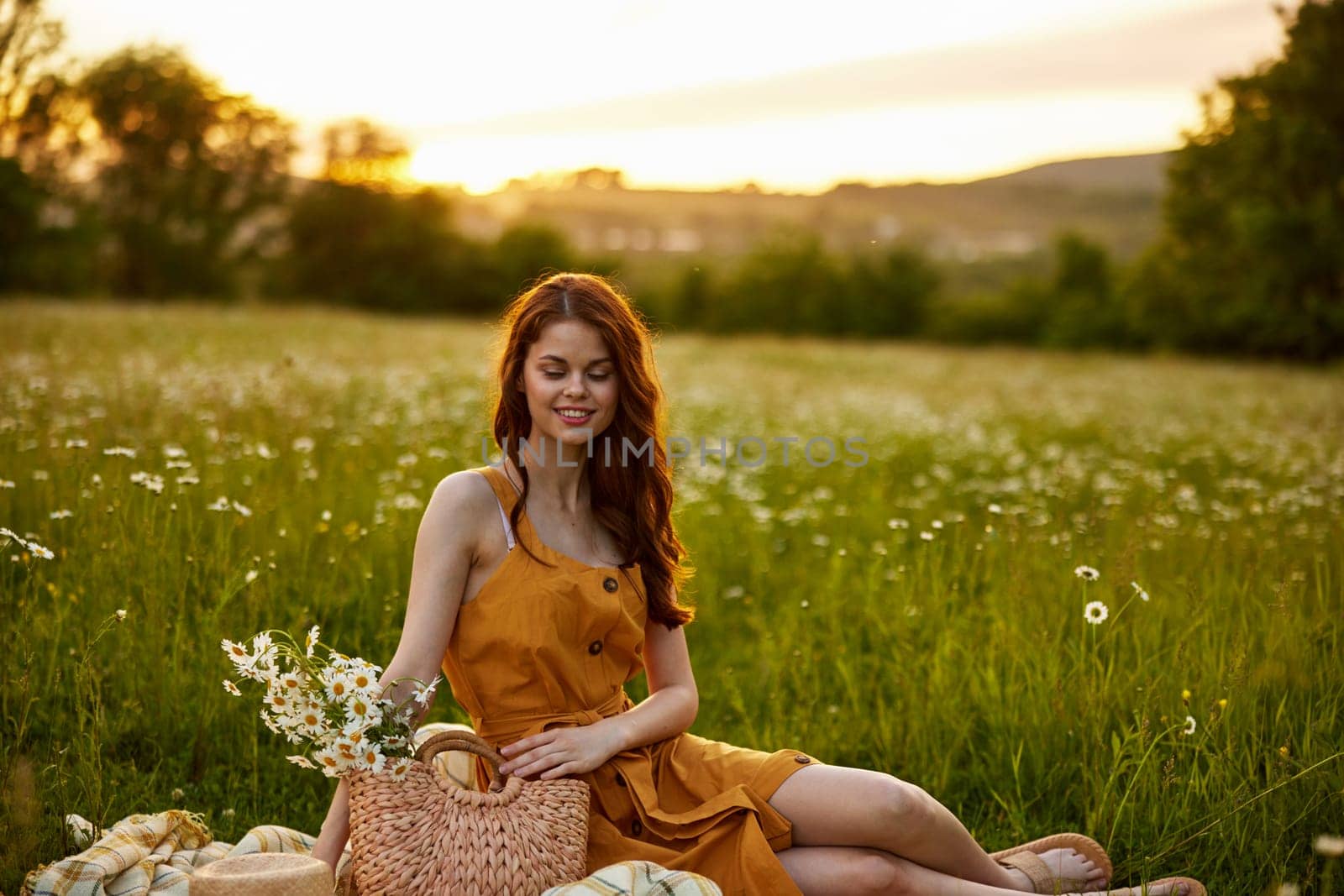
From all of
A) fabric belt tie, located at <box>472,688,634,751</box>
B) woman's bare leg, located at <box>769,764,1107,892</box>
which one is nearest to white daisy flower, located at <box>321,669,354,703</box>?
fabric belt tie, located at <box>472,688,634,751</box>

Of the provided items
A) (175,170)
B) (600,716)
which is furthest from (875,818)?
(175,170)

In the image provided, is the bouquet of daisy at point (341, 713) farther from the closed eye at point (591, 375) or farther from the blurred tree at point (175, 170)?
the blurred tree at point (175, 170)

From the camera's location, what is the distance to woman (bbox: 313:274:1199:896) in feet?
9.61

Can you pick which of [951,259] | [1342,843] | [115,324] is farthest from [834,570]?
[951,259]

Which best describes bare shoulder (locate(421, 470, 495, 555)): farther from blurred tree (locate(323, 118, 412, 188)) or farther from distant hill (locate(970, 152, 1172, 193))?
distant hill (locate(970, 152, 1172, 193))

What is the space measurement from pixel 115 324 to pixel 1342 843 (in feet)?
49.4

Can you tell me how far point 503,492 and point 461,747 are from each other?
76 centimetres

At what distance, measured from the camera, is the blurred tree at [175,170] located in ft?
135

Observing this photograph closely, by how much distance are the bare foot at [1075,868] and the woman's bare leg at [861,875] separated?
379 mm

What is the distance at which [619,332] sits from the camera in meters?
3.16

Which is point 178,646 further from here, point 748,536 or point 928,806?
point 748,536

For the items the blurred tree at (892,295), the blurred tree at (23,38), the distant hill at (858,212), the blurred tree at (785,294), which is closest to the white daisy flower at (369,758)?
the blurred tree at (23,38)

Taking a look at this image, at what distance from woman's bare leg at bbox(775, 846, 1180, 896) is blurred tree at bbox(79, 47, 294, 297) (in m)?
42.5

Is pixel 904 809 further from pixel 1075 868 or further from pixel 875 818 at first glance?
pixel 1075 868
